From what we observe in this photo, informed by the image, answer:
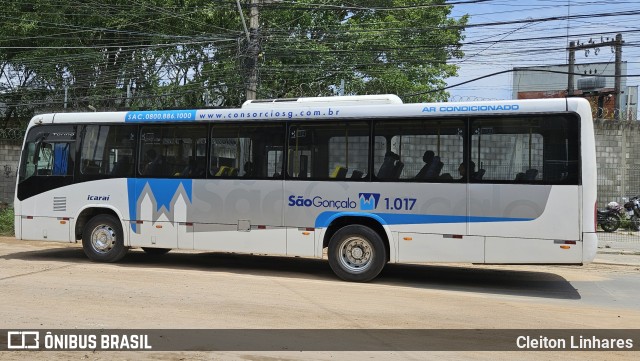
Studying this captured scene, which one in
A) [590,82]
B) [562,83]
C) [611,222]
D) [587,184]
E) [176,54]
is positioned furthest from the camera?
[562,83]

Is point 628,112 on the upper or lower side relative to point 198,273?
upper

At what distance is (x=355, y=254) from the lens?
1023 centimetres

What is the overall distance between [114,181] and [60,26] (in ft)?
57.7

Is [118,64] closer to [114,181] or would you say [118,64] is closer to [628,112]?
[114,181]

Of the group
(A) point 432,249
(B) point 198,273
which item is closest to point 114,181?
(B) point 198,273

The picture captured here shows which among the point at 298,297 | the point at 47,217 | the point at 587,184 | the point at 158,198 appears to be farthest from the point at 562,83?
the point at 298,297

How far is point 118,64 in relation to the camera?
27.8 metres

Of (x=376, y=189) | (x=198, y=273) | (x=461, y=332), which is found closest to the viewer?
(x=461, y=332)

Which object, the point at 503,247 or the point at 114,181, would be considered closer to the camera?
the point at 503,247

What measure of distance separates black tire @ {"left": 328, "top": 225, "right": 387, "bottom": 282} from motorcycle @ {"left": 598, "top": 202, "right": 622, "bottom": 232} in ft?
39.8

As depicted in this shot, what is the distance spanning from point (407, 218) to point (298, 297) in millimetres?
2388

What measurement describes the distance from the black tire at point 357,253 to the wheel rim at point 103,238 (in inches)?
185

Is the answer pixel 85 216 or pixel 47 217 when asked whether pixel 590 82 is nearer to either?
pixel 85 216

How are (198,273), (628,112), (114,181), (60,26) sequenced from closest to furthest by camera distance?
(198,273) → (114,181) → (628,112) → (60,26)
